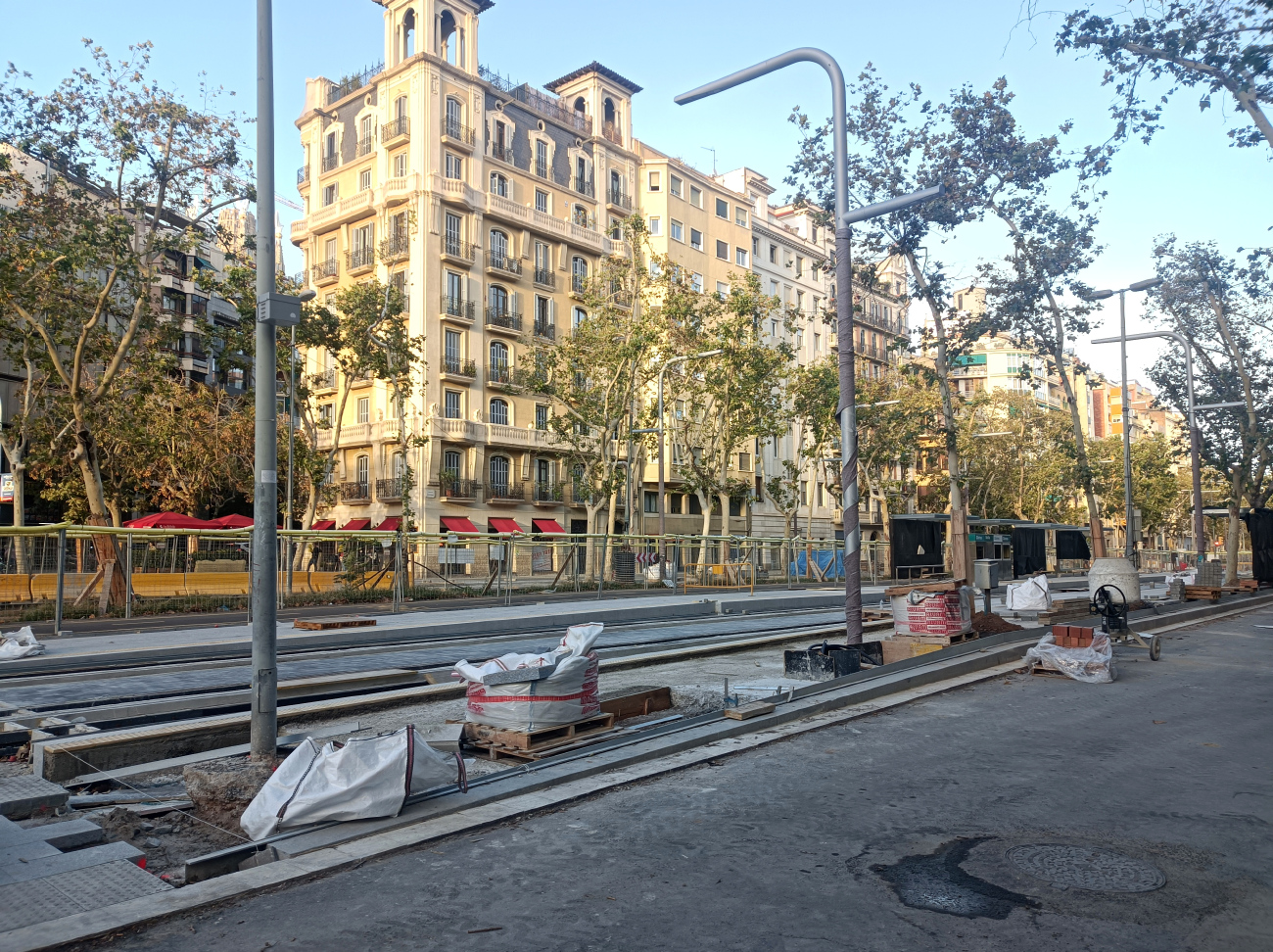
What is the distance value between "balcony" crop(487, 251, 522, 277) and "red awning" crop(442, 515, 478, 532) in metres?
12.3

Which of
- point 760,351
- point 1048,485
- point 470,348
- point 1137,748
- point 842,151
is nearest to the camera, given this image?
point 1137,748

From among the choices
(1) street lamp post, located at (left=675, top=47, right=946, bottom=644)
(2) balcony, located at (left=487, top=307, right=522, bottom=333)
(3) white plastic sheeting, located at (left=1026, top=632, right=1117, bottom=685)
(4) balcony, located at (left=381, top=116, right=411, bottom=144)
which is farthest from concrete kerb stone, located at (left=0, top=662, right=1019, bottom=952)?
(4) balcony, located at (left=381, top=116, right=411, bottom=144)

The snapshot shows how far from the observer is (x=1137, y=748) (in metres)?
7.71

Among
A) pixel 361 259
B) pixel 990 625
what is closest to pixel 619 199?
pixel 361 259

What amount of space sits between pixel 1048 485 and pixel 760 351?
1370 inches

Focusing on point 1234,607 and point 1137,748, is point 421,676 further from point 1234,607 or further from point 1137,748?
point 1234,607

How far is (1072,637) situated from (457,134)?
138 feet

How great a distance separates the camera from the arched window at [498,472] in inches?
1877

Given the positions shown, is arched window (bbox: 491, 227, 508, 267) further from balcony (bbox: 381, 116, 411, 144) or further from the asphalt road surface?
the asphalt road surface

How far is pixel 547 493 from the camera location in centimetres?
4994

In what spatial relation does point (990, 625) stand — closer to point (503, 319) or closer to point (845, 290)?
point (845, 290)

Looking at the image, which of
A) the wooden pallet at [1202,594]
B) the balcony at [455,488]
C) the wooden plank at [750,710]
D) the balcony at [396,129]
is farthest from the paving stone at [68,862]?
the balcony at [396,129]

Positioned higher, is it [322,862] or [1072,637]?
[1072,637]

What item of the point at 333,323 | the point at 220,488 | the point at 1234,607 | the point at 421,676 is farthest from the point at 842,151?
the point at 220,488
